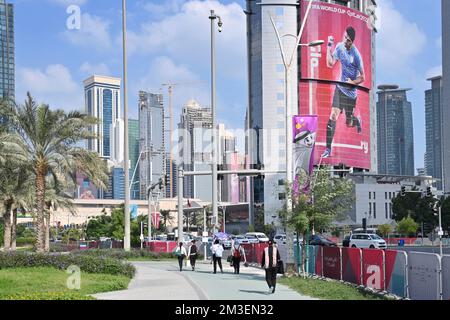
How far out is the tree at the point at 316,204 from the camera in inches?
1024

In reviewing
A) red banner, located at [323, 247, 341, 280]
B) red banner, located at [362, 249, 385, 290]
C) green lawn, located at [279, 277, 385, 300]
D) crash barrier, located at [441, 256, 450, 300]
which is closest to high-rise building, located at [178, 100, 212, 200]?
red banner, located at [323, 247, 341, 280]

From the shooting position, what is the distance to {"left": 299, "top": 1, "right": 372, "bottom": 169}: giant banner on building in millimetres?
133750

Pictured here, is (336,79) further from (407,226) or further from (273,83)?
(407,226)

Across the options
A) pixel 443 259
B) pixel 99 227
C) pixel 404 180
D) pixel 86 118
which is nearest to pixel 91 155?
pixel 86 118

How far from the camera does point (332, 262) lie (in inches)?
1018

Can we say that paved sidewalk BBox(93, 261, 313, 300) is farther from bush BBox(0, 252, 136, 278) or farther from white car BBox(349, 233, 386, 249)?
white car BBox(349, 233, 386, 249)

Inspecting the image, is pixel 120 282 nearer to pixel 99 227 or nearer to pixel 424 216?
pixel 99 227

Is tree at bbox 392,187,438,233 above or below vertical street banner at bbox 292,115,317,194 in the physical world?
below

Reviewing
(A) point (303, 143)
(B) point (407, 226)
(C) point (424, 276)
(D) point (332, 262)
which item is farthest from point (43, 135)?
(B) point (407, 226)

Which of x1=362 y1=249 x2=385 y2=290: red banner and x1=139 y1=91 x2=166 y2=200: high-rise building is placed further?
x1=139 y1=91 x2=166 y2=200: high-rise building

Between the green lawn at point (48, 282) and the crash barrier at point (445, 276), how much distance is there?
8.49 metres

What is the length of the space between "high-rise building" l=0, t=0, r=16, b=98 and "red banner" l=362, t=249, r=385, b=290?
6133 centimetres

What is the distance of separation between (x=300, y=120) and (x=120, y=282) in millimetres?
10028
